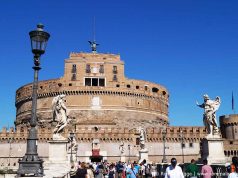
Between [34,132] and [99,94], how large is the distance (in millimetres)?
58061

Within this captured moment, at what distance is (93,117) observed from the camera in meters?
65.8

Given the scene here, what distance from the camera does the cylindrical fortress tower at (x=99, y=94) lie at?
6656 cm

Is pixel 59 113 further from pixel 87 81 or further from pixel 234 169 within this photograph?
pixel 87 81

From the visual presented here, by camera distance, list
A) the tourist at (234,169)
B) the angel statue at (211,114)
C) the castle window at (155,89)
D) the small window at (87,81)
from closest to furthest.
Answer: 1. the tourist at (234,169)
2. the angel statue at (211,114)
3. the small window at (87,81)
4. the castle window at (155,89)

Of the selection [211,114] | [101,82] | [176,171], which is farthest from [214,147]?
[101,82]

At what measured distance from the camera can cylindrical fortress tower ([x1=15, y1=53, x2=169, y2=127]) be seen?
66.6m

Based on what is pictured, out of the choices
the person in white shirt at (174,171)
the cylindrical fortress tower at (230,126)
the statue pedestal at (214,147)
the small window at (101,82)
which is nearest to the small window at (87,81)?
the small window at (101,82)

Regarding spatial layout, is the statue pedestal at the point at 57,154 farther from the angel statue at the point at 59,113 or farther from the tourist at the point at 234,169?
the tourist at the point at 234,169

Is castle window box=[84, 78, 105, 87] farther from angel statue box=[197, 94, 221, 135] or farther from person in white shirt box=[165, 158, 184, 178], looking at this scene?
person in white shirt box=[165, 158, 184, 178]

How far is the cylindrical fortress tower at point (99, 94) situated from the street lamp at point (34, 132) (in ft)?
178

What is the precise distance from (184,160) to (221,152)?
47661 mm

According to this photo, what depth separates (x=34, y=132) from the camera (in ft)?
28.8

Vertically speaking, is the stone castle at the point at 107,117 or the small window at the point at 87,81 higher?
the small window at the point at 87,81

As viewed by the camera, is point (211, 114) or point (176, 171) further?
point (211, 114)
